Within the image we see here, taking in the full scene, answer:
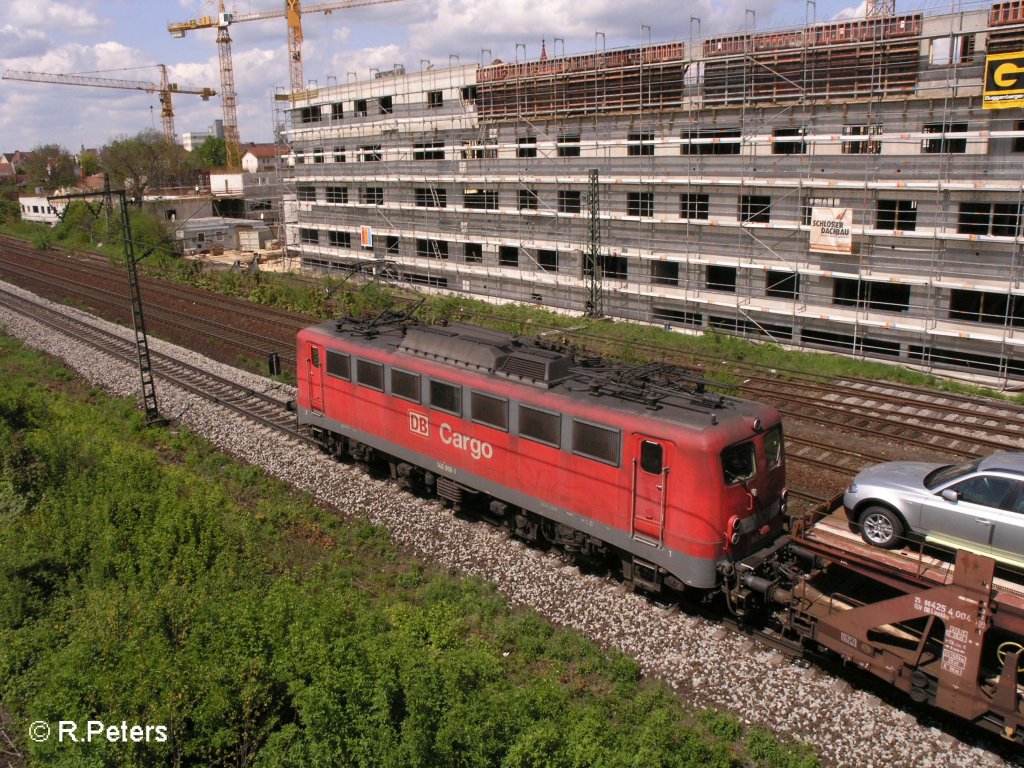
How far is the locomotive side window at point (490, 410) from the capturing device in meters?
13.3

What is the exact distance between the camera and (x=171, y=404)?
73.1 ft

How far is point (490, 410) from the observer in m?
Answer: 13.5

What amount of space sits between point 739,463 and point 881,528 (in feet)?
6.75

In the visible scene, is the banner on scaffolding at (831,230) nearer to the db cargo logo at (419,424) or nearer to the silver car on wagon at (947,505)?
the silver car on wagon at (947,505)

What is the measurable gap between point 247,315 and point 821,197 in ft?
74.2

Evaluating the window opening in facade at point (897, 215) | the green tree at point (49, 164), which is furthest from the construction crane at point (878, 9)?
the green tree at point (49, 164)

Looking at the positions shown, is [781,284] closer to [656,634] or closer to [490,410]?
[490,410]

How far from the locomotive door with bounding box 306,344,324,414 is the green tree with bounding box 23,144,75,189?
98901 mm

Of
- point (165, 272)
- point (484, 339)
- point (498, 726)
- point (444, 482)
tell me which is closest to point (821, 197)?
point (484, 339)

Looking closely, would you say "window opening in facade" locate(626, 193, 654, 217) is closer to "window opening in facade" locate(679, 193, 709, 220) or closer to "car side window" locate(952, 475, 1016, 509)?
"window opening in facade" locate(679, 193, 709, 220)

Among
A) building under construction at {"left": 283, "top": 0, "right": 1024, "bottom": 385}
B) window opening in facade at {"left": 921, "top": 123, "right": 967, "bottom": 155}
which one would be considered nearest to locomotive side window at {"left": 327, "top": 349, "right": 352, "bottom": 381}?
building under construction at {"left": 283, "top": 0, "right": 1024, "bottom": 385}

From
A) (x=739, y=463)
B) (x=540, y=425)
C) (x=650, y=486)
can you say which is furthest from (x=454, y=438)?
(x=739, y=463)

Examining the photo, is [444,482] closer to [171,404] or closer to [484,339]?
[484,339]

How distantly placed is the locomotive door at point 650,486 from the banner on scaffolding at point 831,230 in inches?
651
